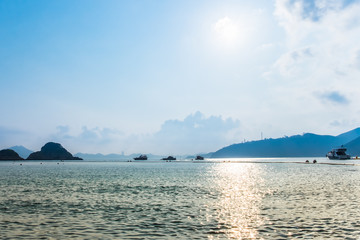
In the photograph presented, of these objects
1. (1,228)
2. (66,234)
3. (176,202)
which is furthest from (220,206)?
(1,228)

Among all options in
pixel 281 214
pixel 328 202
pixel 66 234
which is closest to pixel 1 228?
pixel 66 234

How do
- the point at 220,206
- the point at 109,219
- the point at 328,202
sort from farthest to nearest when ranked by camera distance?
the point at 328,202 → the point at 220,206 → the point at 109,219

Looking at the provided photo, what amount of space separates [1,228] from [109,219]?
9.27 metres

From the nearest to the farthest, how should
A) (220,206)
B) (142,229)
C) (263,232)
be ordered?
(263,232)
(142,229)
(220,206)

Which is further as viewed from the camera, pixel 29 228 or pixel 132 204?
pixel 132 204

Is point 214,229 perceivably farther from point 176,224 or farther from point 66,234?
point 66,234

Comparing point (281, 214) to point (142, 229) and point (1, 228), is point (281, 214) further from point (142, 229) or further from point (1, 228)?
point (1, 228)

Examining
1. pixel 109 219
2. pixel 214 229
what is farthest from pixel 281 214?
pixel 109 219

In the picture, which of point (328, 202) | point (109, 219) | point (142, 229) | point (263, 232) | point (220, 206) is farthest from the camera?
point (328, 202)

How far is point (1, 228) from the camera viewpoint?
25938 mm

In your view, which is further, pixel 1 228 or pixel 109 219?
pixel 109 219

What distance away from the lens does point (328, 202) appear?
40.0 m

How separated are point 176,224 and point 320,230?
39.6 ft

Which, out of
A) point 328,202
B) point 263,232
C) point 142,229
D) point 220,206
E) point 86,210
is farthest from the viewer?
point 328,202
